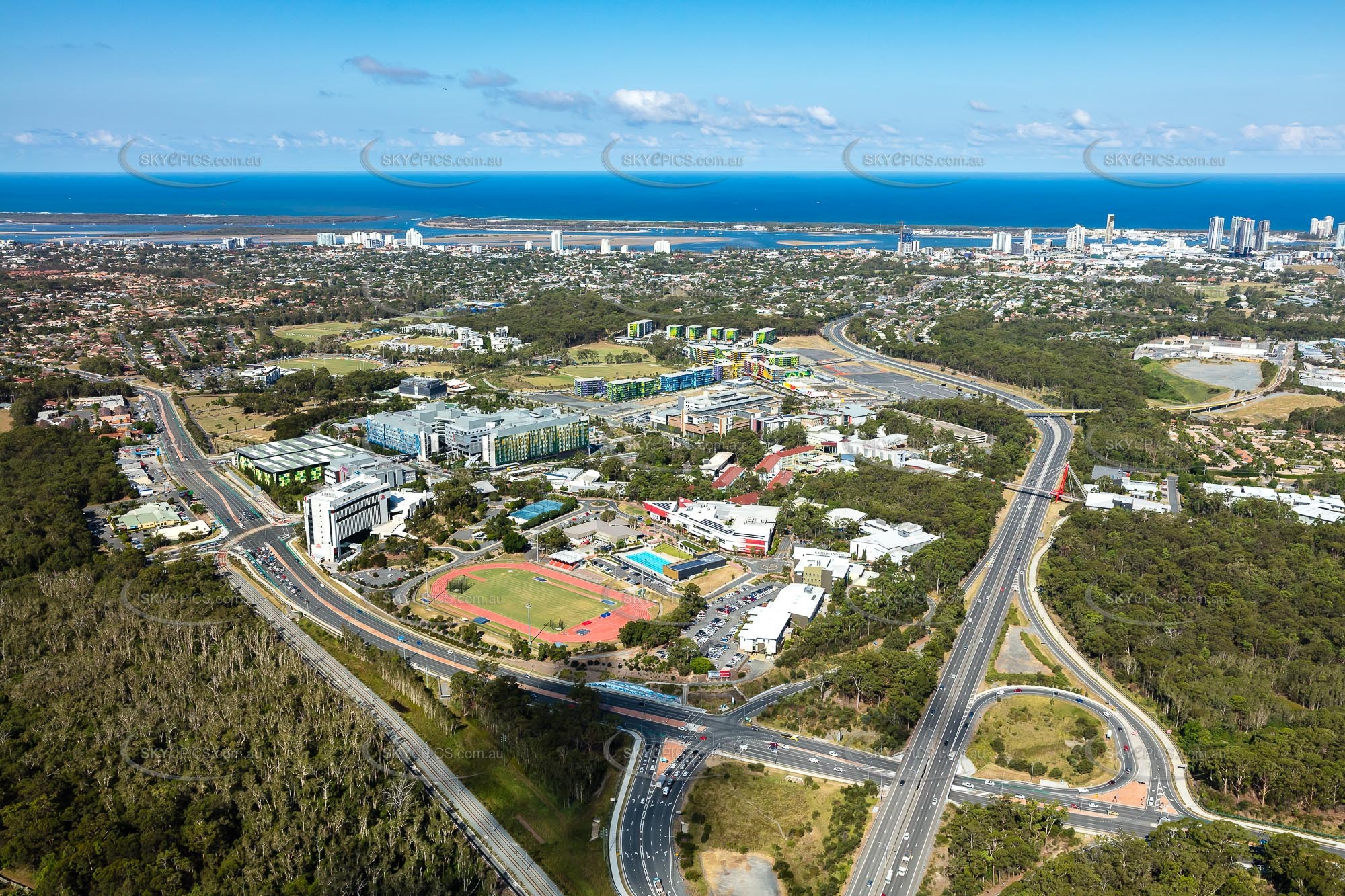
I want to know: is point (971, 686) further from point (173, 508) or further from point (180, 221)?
point (180, 221)

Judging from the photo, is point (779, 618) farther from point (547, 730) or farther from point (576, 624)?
point (547, 730)

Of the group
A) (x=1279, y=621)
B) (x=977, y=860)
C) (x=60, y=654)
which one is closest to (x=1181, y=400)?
(x=1279, y=621)

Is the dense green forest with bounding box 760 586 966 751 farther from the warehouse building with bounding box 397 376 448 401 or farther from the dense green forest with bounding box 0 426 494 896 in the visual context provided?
the warehouse building with bounding box 397 376 448 401

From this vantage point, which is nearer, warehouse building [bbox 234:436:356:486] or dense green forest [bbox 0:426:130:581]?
dense green forest [bbox 0:426:130:581]

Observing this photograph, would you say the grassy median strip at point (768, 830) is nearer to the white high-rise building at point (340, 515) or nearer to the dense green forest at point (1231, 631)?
the dense green forest at point (1231, 631)

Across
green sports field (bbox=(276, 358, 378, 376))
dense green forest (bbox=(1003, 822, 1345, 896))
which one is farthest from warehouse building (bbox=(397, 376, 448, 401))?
dense green forest (bbox=(1003, 822, 1345, 896))

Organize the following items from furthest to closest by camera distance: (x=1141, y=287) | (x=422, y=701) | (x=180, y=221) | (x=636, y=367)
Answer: (x=180, y=221) → (x=1141, y=287) → (x=636, y=367) → (x=422, y=701)
